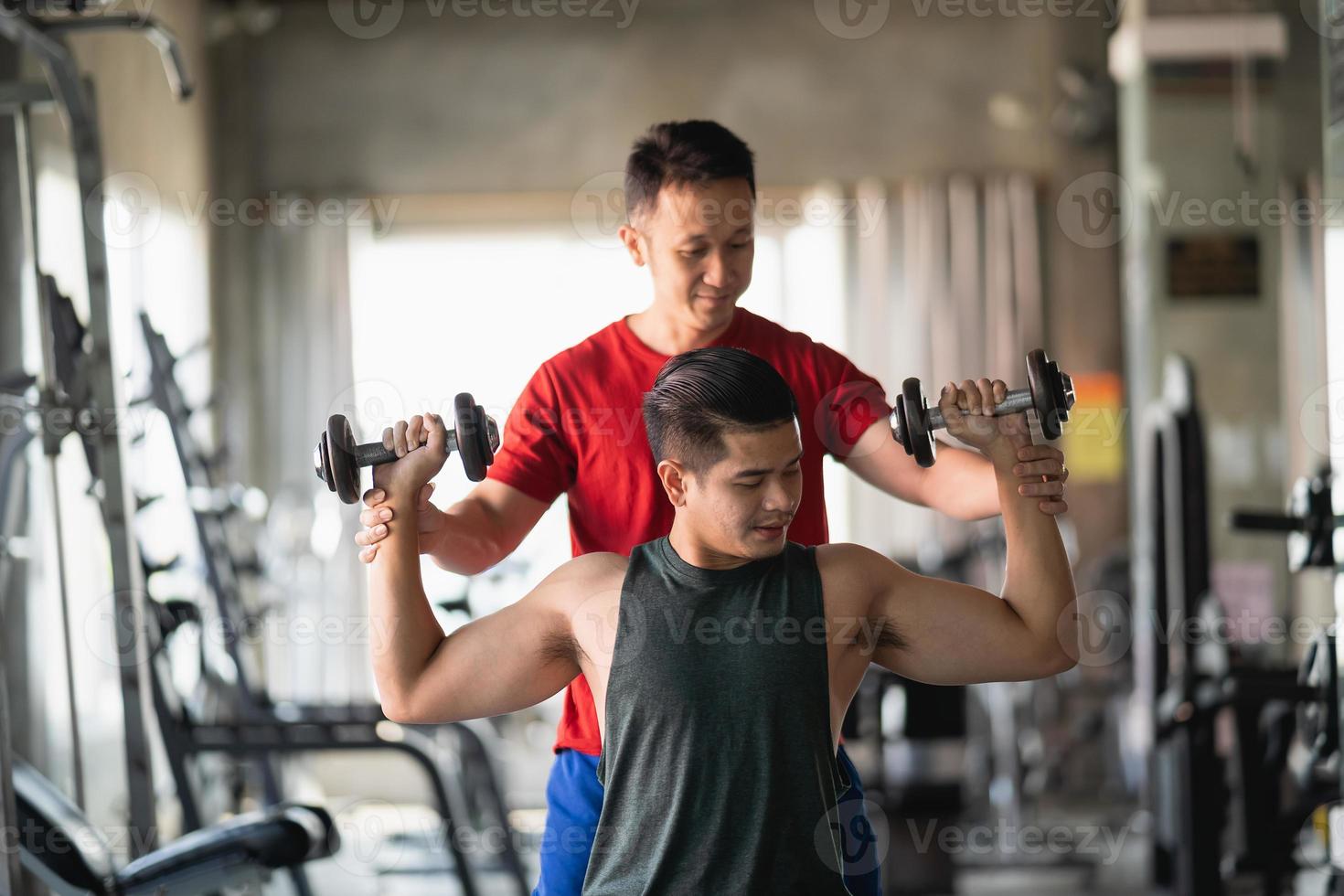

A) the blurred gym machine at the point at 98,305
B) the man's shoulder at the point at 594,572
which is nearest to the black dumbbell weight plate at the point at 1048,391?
the man's shoulder at the point at 594,572

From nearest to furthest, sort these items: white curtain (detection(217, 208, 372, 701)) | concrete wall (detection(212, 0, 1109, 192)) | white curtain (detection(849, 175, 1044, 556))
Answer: white curtain (detection(217, 208, 372, 701)) < white curtain (detection(849, 175, 1044, 556)) < concrete wall (detection(212, 0, 1109, 192))

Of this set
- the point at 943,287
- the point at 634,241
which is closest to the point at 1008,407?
the point at 634,241

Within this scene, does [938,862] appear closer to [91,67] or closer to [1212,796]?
[1212,796]

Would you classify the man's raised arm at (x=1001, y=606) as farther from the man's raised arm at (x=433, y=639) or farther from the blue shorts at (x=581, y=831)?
the man's raised arm at (x=433, y=639)

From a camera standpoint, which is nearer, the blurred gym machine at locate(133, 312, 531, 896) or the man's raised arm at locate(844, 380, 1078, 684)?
the man's raised arm at locate(844, 380, 1078, 684)

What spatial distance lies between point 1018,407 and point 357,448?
68 cm

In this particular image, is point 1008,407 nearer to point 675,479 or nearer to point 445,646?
point 675,479

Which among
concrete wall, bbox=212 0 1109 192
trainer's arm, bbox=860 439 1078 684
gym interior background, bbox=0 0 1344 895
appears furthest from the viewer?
concrete wall, bbox=212 0 1109 192

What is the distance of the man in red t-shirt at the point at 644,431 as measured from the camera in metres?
1.56

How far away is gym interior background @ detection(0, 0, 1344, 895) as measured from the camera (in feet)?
13.3

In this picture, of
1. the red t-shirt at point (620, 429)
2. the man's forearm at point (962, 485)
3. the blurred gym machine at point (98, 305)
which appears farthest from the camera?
the blurred gym machine at point (98, 305)

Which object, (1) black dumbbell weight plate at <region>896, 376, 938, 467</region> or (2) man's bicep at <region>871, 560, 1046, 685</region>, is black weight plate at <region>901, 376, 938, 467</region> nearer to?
(1) black dumbbell weight plate at <region>896, 376, 938, 467</region>

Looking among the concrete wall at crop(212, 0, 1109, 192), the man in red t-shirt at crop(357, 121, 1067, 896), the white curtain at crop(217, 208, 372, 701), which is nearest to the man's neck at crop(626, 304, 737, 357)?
the man in red t-shirt at crop(357, 121, 1067, 896)

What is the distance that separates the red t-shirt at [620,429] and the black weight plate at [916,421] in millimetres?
260
